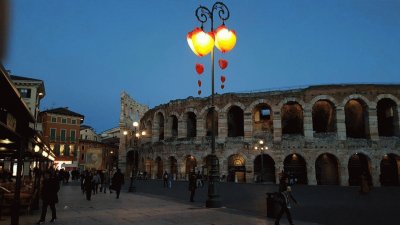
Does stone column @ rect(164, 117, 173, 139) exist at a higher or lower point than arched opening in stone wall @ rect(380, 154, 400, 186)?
higher

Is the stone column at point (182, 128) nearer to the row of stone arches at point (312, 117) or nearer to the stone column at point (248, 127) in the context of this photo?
the row of stone arches at point (312, 117)

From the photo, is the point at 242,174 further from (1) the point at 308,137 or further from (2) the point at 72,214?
(2) the point at 72,214

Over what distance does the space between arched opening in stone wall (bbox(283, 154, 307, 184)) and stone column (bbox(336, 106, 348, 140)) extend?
14.9 feet

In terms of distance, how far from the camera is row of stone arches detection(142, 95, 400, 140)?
31.6 meters

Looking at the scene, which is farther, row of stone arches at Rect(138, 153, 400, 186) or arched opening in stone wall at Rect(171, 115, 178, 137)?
arched opening in stone wall at Rect(171, 115, 178, 137)

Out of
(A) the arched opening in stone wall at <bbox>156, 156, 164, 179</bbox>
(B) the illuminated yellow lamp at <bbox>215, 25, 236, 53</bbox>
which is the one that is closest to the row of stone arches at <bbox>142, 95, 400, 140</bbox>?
(A) the arched opening in stone wall at <bbox>156, 156, 164, 179</bbox>

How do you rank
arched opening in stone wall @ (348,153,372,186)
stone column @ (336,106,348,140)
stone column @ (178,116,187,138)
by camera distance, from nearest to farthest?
stone column @ (336,106,348,140) → arched opening in stone wall @ (348,153,372,186) → stone column @ (178,116,187,138)

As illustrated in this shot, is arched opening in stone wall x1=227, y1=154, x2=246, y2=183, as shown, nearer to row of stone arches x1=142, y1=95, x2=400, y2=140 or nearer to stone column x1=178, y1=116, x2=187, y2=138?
row of stone arches x1=142, y1=95, x2=400, y2=140

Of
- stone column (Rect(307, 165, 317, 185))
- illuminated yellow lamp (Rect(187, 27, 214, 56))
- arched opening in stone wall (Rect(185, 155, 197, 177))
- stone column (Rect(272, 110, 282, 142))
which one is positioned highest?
illuminated yellow lamp (Rect(187, 27, 214, 56))

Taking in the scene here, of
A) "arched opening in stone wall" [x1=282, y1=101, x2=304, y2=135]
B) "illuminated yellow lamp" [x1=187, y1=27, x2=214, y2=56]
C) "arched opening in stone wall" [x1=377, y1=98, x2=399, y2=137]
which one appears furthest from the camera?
"arched opening in stone wall" [x1=282, y1=101, x2=304, y2=135]

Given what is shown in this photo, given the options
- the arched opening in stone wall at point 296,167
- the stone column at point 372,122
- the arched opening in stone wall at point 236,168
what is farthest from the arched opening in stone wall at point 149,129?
the stone column at point 372,122

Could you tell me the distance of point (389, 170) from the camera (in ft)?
106

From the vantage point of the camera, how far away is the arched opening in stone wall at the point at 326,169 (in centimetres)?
3284

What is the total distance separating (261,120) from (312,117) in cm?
554
